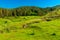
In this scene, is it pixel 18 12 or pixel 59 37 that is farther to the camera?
pixel 18 12

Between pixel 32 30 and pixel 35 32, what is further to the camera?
pixel 32 30

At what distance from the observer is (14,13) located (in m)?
181

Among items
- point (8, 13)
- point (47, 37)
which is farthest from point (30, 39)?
point (8, 13)

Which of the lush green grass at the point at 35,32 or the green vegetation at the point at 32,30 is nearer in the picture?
the lush green grass at the point at 35,32

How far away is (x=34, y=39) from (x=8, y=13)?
485ft

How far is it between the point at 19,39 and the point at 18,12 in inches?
5946

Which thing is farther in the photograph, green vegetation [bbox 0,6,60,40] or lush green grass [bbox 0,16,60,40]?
green vegetation [bbox 0,6,60,40]

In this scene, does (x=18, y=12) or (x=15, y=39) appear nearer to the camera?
(x=15, y=39)

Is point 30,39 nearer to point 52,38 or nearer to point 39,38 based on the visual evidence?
point 39,38

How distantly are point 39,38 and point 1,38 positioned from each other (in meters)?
6.16

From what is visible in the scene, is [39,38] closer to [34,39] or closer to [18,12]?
[34,39]

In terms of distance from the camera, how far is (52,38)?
3108cm

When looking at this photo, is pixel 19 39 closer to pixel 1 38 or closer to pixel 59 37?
pixel 1 38

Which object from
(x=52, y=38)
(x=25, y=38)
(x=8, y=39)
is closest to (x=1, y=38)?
(x=8, y=39)
